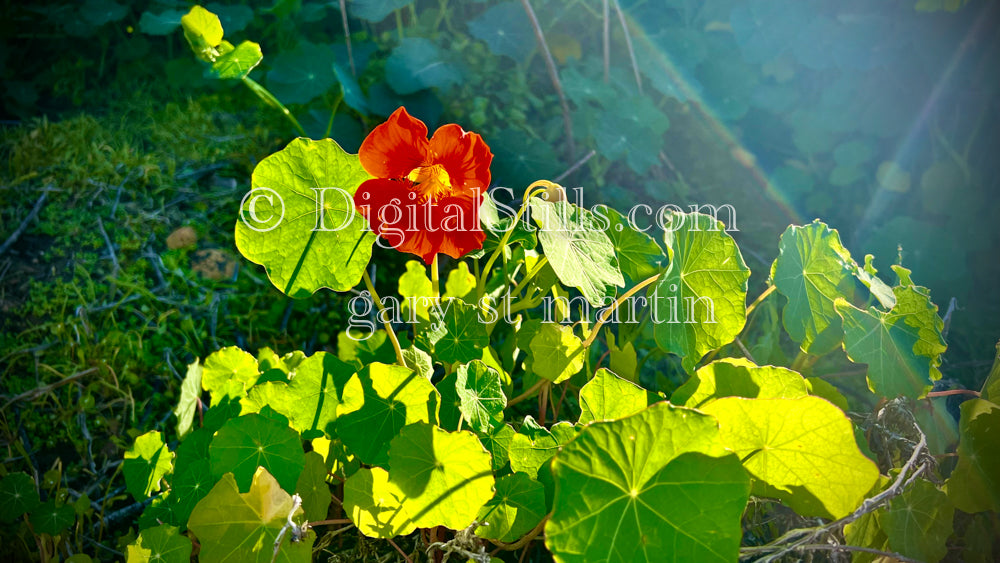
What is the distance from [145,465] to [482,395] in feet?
1.95

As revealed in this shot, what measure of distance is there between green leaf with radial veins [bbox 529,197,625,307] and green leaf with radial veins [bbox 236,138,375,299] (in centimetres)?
26

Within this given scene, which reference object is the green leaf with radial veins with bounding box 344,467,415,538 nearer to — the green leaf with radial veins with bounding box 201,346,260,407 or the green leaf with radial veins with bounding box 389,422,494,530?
the green leaf with radial veins with bounding box 389,422,494,530

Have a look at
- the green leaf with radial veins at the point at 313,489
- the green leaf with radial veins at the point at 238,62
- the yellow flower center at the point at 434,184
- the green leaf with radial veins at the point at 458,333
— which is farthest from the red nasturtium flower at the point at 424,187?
the green leaf with radial veins at the point at 238,62

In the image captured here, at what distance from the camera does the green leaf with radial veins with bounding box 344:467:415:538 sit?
2.80 ft

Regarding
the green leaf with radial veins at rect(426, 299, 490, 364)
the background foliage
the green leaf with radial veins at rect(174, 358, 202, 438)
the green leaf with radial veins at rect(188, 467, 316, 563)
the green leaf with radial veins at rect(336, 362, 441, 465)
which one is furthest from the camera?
the background foliage

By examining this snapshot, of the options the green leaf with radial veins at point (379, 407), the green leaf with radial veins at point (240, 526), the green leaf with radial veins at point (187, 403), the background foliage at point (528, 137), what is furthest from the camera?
the background foliage at point (528, 137)

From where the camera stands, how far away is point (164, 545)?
2.92 feet

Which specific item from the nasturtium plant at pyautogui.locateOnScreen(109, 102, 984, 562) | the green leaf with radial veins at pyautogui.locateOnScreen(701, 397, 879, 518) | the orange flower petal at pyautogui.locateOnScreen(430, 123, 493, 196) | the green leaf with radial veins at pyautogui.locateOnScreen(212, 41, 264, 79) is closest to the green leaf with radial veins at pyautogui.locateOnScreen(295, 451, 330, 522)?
the nasturtium plant at pyautogui.locateOnScreen(109, 102, 984, 562)

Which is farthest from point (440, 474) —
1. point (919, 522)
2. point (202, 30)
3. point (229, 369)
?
point (202, 30)

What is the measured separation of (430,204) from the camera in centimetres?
87

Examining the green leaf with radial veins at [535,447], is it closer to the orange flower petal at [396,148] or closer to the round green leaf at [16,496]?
the orange flower petal at [396,148]

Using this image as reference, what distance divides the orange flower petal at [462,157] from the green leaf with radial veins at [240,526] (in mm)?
483

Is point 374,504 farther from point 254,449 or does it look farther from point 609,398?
point 609,398

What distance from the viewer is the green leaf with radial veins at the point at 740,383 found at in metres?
0.88
